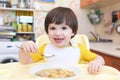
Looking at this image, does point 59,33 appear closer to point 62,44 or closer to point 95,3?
point 62,44

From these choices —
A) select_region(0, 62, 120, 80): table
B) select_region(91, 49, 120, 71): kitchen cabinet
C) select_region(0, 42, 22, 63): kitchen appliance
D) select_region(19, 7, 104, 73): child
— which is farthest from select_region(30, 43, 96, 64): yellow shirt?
select_region(0, 42, 22, 63): kitchen appliance

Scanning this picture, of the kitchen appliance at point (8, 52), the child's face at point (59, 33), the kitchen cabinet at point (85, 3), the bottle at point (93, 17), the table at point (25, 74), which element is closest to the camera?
the table at point (25, 74)

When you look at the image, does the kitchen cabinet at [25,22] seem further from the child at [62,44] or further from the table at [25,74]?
the table at [25,74]

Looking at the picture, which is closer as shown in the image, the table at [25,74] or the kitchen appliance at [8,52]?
the table at [25,74]

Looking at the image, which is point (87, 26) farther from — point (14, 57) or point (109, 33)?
point (14, 57)

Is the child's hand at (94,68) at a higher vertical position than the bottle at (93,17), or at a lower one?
lower

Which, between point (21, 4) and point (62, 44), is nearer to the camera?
point (62, 44)

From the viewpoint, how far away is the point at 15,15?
2748 millimetres

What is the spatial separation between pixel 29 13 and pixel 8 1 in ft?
1.18

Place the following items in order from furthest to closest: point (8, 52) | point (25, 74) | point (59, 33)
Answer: point (8, 52) → point (59, 33) → point (25, 74)

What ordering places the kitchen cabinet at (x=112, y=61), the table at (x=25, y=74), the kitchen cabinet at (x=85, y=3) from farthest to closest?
the kitchen cabinet at (x=85, y=3)
the kitchen cabinet at (x=112, y=61)
the table at (x=25, y=74)

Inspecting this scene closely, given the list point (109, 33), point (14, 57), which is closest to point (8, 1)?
point (14, 57)

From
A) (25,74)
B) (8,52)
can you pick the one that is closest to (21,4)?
(8,52)

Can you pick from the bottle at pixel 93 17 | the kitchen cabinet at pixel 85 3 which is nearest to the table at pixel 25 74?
the kitchen cabinet at pixel 85 3
